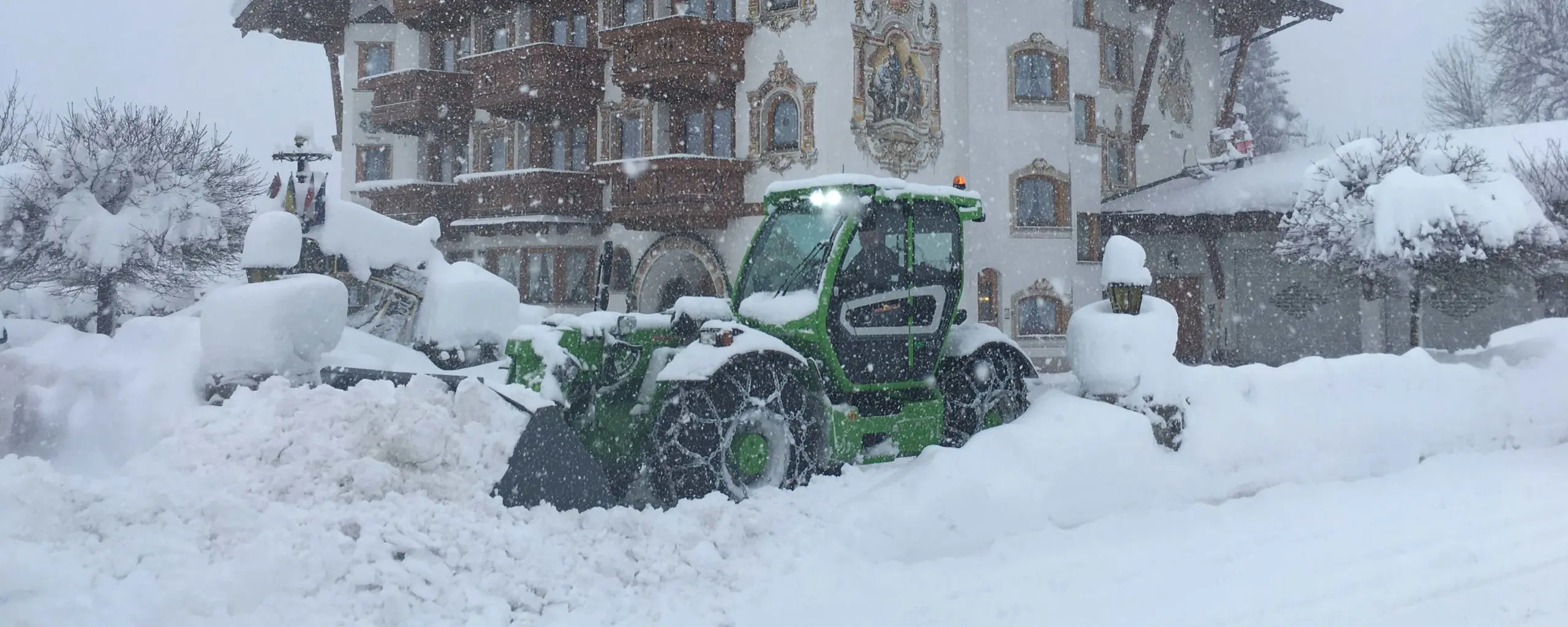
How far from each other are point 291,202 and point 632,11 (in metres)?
10.1

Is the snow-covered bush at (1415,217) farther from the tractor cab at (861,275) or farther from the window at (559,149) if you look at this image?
the window at (559,149)

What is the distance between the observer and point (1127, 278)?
7.38 metres

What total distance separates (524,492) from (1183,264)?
19887 mm

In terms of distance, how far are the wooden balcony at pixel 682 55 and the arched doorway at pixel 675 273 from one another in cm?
303

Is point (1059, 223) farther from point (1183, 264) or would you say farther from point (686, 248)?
point (686, 248)

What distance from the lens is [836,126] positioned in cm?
1775

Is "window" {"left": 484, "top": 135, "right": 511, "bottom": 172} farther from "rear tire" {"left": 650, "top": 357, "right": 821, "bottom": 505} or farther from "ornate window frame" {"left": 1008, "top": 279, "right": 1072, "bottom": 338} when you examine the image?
"rear tire" {"left": 650, "top": 357, "right": 821, "bottom": 505}

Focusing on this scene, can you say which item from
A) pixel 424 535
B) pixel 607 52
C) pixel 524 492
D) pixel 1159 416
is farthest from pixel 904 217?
pixel 607 52

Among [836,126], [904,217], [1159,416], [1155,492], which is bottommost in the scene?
[1155,492]

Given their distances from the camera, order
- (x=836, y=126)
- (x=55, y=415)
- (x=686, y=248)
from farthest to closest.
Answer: (x=686, y=248)
(x=836, y=126)
(x=55, y=415)

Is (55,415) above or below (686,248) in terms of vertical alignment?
below

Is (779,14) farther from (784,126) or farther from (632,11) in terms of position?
(632,11)

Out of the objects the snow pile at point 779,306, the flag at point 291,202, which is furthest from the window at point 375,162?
the snow pile at point 779,306

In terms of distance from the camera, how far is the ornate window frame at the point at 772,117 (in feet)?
59.1
